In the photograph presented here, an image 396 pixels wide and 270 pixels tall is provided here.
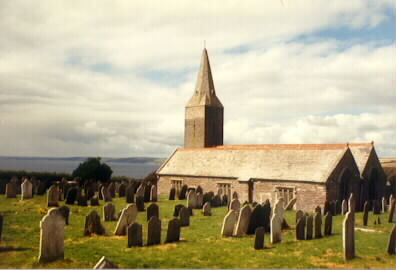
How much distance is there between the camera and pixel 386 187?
2605cm

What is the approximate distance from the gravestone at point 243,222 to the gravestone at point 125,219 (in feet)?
12.6

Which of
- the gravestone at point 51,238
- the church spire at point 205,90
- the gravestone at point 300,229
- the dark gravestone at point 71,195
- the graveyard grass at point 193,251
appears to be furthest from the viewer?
the church spire at point 205,90

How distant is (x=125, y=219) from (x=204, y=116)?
74.7 ft

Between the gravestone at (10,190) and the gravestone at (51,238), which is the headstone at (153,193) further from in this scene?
the gravestone at (51,238)

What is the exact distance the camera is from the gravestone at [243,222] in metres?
13.8

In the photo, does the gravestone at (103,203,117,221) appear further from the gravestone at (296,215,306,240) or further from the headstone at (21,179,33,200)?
the headstone at (21,179,33,200)

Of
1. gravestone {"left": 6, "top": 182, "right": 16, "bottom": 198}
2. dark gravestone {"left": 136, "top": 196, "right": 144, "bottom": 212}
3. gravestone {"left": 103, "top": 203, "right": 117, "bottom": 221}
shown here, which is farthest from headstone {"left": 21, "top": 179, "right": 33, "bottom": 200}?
gravestone {"left": 103, "top": 203, "right": 117, "bottom": 221}

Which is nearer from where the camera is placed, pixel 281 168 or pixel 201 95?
pixel 281 168

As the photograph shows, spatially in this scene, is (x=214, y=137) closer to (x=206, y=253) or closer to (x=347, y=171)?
(x=347, y=171)

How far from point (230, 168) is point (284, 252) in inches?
593

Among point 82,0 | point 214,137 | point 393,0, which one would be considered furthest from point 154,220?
point 214,137

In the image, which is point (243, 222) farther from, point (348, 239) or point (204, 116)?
point (204, 116)

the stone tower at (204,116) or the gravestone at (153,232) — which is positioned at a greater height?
the stone tower at (204,116)

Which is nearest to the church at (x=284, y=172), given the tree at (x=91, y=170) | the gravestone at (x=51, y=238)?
the tree at (x=91, y=170)
